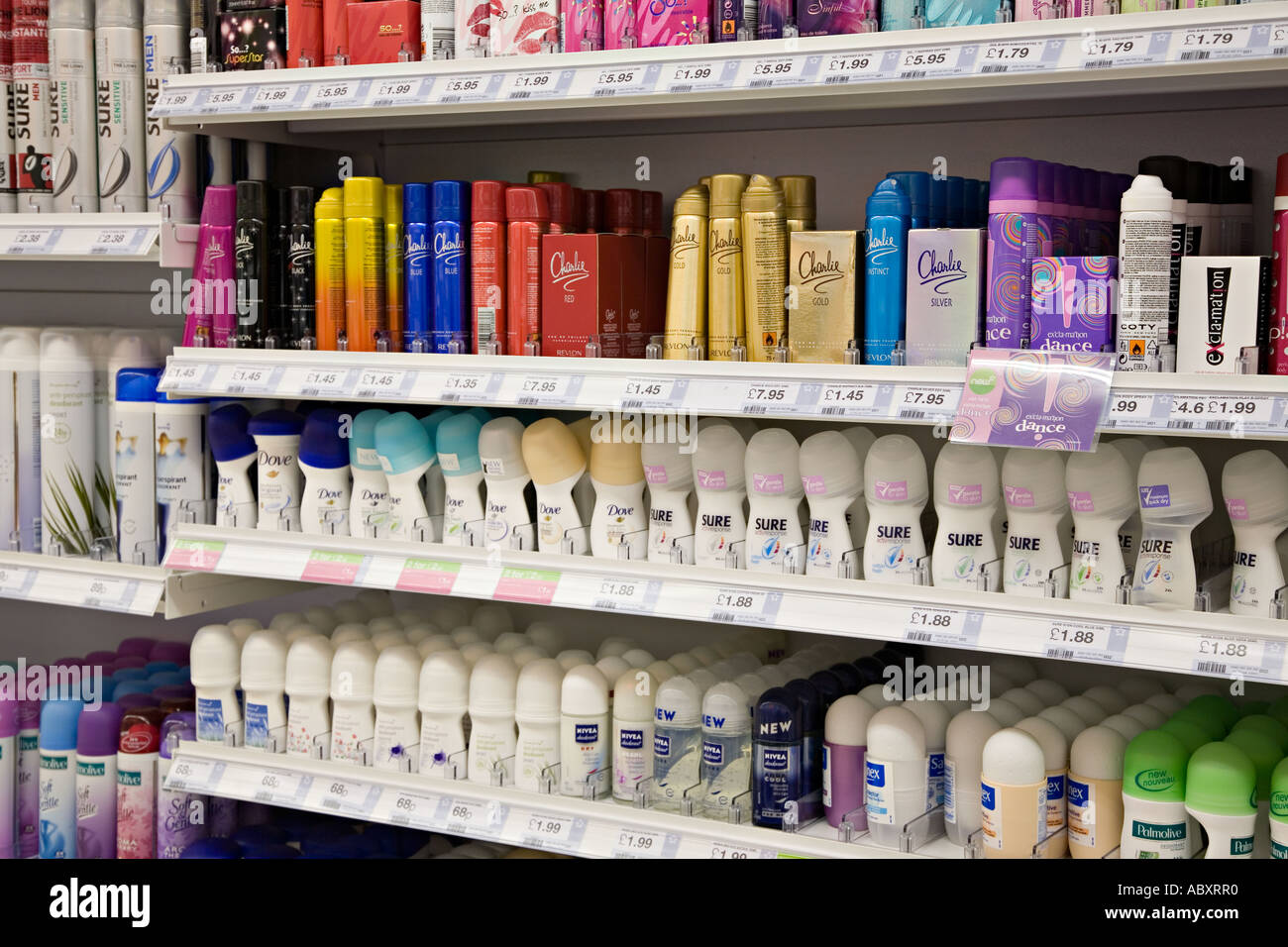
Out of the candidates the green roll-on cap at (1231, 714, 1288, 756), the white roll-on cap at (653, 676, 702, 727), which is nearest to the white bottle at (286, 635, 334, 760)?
the white roll-on cap at (653, 676, 702, 727)

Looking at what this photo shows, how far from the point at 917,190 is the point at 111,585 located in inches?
58.1

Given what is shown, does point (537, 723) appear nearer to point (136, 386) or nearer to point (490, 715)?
point (490, 715)

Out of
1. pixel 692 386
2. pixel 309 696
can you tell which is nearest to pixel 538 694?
pixel 309 696

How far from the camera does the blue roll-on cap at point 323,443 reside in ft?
7.17

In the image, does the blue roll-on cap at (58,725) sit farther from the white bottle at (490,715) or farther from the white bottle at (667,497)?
the white bottle at (667,497)

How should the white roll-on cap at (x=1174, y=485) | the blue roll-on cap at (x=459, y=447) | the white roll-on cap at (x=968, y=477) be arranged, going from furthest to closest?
1. the blue roll-on cap at (x=459, y=447)
2. the white roll-on cap at (x=968, y=477)
3. the white roll-on cap at (x=1174, y=485)

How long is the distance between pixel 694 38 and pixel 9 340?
1357 millimetres

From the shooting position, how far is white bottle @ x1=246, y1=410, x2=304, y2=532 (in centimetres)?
222

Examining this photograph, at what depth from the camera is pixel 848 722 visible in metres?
1.85

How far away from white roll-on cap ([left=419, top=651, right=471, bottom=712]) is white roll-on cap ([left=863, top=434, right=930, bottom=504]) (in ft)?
2.29

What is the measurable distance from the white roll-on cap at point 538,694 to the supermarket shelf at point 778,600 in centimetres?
13

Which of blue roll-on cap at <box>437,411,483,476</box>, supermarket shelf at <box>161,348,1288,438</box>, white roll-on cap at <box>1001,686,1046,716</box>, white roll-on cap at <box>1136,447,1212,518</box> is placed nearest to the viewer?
supermarket shelf at <box>161,348,1288,438</box>

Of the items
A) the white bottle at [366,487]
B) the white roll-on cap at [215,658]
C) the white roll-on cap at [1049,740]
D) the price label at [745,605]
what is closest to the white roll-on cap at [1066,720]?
the white roll-on cap at [1049,740]

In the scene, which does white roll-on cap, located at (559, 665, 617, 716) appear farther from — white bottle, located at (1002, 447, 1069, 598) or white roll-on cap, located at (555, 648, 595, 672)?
white bottle, located at (1002, 447, 1069, 598)
